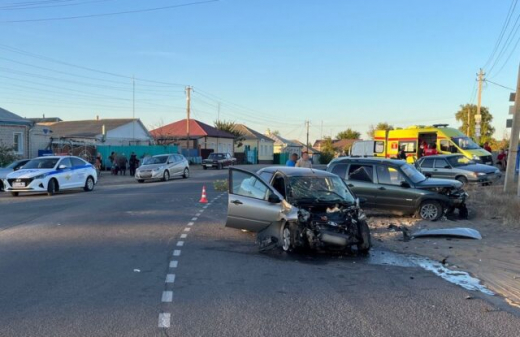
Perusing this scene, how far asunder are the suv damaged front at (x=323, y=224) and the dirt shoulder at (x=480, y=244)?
4.06 feet

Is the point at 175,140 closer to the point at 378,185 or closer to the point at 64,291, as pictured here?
the point at 378,185

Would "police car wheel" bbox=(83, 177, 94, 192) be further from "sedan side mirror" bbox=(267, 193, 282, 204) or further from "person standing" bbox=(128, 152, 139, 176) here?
"sedan side mirror" bbox=(267, 193, 282, 204)

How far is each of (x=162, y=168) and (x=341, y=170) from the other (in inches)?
639

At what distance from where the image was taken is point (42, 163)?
2039 cm

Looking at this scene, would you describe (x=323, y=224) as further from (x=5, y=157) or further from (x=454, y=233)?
(x=5, y=157)

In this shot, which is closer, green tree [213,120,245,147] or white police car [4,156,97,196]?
white police car [4,156,97,196]

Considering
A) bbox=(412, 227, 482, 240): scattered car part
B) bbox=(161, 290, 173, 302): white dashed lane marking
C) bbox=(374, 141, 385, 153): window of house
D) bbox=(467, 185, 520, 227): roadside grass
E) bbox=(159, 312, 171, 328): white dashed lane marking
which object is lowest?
bbox=(161, 290, 173, 302): white dashed lane marking

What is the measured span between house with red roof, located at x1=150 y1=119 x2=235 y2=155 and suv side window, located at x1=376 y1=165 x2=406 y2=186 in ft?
148

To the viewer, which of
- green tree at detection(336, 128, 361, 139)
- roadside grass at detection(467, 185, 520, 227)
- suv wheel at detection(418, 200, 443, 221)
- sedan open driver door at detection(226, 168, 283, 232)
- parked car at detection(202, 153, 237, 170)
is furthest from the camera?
green tree at detection(336, 128, 361, 139)

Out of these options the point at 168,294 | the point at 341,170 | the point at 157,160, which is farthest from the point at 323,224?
the point at 157,160

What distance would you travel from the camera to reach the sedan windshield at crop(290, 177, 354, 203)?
931 centimetres

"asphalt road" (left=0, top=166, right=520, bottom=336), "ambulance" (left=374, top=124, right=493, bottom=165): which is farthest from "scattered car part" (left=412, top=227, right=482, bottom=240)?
"ambulance" (left=374, top=124, right=493, bottom=165)

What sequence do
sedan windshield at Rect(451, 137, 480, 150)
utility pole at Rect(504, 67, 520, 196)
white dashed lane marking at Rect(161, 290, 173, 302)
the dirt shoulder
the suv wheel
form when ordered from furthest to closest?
sedan windshield at Rect(451, 137, 480, 150) < utility pole at Rect(504, 67, 520, 196) < the suv wheel < the dirt shoulder < white dashed lane marking at Rect(161, 290, 173, 302)

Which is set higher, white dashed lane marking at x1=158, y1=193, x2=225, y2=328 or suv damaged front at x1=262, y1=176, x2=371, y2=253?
suv damaged front at x1=262, y1=176, x2=371, y2=253
